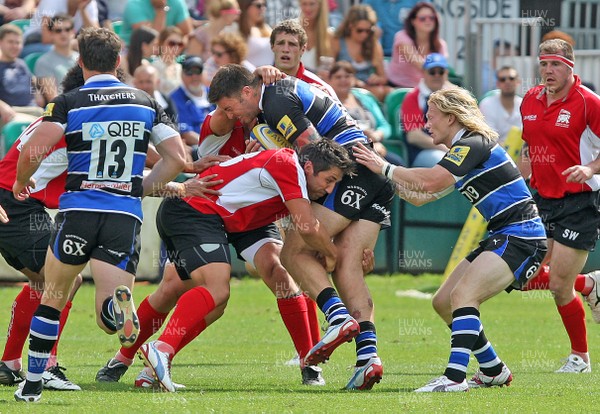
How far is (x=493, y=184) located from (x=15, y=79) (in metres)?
8.34

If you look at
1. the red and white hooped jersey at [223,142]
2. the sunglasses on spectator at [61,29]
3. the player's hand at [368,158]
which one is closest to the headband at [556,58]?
the player's hand at [368,158]

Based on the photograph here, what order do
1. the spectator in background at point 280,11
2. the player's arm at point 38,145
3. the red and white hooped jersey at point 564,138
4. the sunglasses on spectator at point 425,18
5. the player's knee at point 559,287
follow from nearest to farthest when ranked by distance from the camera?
the player's arm at point 38,145 < the player's knee at point 559,287 < the red and white hooped jersey at point 564,138 < the sunglasses on spectator at point 425,18 < the spectator in background at point 280,11

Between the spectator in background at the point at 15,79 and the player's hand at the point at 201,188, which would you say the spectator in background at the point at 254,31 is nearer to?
the spectator in background at the point at 15,79

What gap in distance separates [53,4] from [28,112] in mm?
2236

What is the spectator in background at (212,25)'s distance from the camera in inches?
639

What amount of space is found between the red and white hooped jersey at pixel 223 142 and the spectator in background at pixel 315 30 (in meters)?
6.96

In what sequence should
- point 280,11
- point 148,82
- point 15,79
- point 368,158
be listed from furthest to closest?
point 280,11
point 15,79
point 148,82
point 368,158

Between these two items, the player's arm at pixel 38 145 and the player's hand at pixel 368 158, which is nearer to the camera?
the player's arm at pixel 38 145

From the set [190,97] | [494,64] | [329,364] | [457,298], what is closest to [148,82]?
[190,97]

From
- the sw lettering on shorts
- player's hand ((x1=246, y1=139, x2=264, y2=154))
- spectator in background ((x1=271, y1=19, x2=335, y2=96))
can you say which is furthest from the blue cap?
player's hand ((x1=246, y1=139, x2=264, y2=154))

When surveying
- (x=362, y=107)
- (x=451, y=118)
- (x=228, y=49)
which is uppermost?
(x=451, y=118)

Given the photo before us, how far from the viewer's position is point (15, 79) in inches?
585

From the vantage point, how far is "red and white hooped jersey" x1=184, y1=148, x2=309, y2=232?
8.16 metres

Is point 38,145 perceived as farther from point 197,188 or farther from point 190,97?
point 190,97
